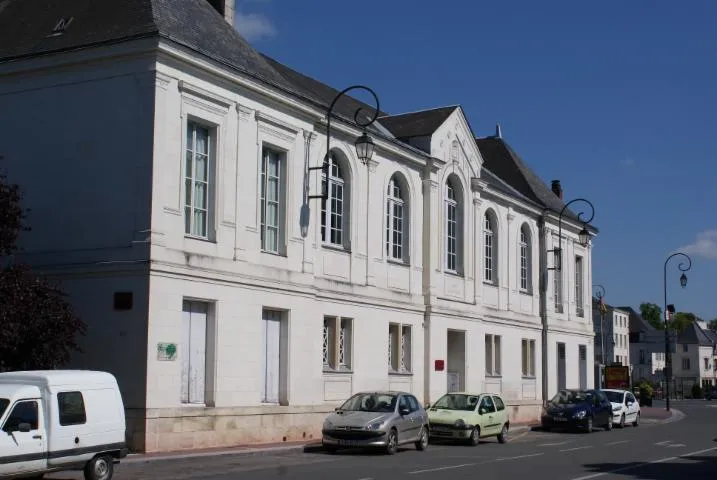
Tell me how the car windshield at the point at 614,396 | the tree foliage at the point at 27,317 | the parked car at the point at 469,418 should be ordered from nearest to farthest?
the tree foliage at the point at 27,317 < the parked car at the point at 469,418 < the car windshield at the point at 614,396

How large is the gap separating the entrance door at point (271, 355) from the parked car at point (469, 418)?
483 centimetres

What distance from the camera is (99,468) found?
16719 mm

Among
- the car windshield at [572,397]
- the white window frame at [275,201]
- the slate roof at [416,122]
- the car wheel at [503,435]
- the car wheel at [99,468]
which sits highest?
the slate roof at [416,122]

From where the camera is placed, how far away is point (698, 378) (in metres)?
150

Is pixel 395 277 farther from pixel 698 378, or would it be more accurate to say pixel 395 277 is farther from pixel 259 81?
pixel 698 378

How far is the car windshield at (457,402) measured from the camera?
29.9 m

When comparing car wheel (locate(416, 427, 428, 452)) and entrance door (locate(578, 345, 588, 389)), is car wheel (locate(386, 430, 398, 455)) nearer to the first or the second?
car wheel (locate(416, 427, 428, 452))

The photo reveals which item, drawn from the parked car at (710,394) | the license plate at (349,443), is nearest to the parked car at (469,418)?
the license plate at (349,443)

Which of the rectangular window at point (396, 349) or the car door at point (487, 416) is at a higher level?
the rectangular window at point (396, 349)

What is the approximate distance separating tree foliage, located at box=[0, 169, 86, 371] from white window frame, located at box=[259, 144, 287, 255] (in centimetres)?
638

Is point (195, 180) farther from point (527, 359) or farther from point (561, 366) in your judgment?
point (561, 366)

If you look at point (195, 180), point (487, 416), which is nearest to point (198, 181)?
point (195, 180)

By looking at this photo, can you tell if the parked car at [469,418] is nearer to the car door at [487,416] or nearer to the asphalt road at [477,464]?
the car door at [487,416]

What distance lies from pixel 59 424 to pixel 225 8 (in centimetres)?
1749
